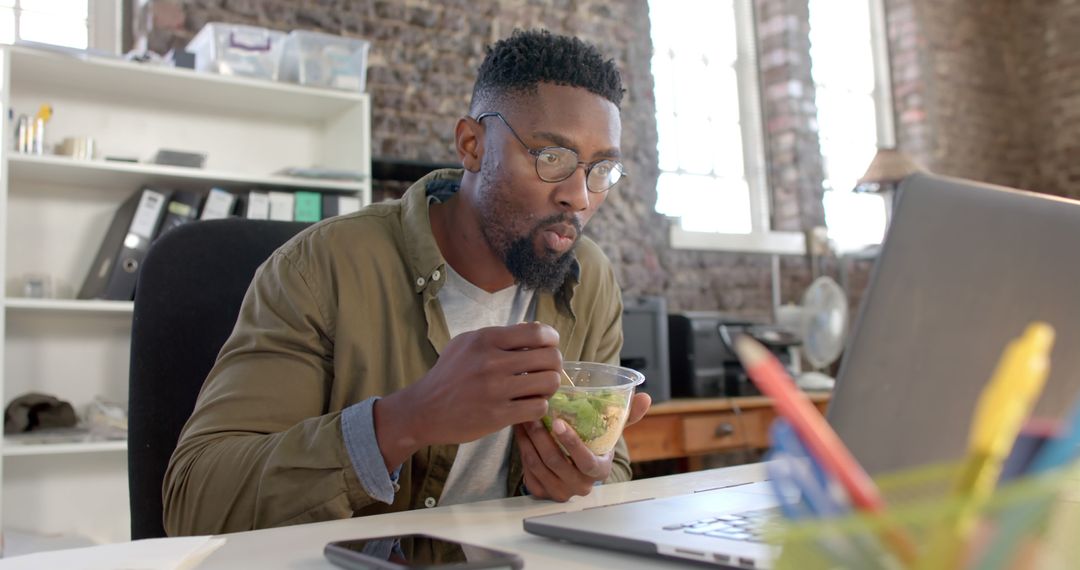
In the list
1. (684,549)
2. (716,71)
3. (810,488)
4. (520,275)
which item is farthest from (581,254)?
(716,71)

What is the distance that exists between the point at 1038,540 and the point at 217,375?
1120 mm

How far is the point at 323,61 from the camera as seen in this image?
327cm

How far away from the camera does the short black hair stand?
150 cm

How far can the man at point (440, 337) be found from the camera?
1.04 m

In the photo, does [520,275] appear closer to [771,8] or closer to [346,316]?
[346,316]

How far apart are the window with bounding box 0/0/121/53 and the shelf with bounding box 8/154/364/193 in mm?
562

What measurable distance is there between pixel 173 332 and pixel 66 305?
5.58 ft

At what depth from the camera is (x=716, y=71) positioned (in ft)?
16.7

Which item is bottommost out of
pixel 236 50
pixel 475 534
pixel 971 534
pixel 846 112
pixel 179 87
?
pixel 475 534

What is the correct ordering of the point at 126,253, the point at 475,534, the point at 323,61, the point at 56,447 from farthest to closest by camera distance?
the point at 323,61
the point at 126,253
the point at 56,447
the point at 475,534

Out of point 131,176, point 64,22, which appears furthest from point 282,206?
point 64,22

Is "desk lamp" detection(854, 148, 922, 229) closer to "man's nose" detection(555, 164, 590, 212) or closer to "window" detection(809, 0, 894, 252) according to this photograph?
"window" detection(809, 0, 894, 252)

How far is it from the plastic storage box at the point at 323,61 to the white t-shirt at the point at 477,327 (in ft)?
6.41

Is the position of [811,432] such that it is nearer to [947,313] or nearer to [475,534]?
[947,313]
